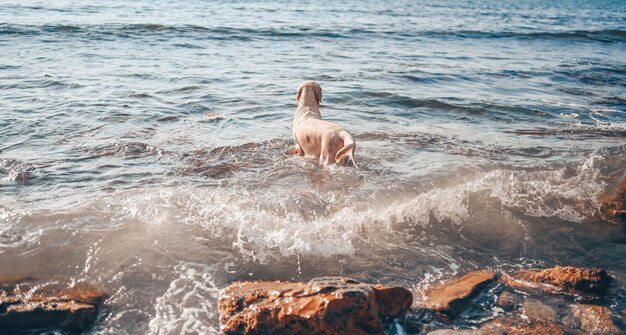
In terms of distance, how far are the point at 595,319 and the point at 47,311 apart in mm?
4033

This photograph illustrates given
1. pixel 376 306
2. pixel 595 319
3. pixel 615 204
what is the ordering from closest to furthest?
pixel 376 306 < pixel 595 319 < pixel 615 204

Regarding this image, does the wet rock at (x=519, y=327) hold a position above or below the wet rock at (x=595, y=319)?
below

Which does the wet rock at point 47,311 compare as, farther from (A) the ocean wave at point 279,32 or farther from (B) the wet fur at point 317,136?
(A) the ocean wave at point 279,32

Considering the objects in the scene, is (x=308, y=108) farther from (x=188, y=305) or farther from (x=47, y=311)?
(x=47, y=311)

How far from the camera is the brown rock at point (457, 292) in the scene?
4.09 meters

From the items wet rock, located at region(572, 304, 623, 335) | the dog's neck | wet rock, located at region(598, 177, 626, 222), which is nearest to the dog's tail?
the dog's neck

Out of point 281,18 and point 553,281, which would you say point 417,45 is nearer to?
point 281,18

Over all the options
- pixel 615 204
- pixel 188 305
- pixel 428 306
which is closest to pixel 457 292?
pixel 428 306

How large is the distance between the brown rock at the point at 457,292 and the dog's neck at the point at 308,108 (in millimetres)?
4744

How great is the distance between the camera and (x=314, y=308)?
3.54 m

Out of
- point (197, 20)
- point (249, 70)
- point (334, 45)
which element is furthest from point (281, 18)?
point (249, 70)

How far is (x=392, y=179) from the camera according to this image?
7145mm

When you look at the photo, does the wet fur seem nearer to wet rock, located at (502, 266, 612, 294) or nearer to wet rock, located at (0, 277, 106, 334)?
wet rock, located at (502, 266, 612, 294)

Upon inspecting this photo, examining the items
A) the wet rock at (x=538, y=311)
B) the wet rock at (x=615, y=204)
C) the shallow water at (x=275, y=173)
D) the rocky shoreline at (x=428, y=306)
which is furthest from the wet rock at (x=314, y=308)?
the wet rock at (x=615, y=204)
